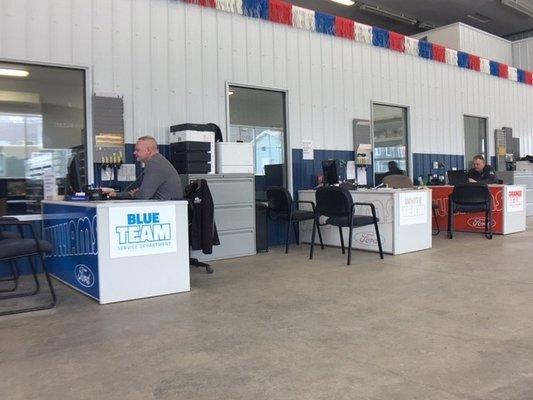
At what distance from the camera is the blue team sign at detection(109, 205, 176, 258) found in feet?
11.7

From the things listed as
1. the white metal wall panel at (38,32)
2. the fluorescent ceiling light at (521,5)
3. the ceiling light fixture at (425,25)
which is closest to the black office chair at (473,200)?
the white metal wall panel at (38,32)

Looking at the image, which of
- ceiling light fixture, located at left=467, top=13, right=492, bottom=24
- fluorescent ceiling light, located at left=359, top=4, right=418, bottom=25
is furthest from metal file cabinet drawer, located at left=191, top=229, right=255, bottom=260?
ceiling light fixture, located at left=467, top=13, right=492, bottom=24

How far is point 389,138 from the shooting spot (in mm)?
8414

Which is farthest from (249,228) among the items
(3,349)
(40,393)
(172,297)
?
(40,393)

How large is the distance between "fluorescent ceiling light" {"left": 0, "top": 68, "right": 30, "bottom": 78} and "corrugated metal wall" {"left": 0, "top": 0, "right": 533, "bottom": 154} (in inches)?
6.8

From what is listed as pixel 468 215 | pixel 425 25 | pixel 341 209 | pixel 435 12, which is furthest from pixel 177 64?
pixel 425 25

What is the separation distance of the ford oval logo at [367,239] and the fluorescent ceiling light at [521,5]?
7.68 meters

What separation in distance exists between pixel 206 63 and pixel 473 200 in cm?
410

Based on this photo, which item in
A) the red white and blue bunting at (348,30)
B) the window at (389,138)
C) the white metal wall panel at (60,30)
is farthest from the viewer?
the window at (389,138)

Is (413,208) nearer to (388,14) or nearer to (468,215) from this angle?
Answer: (468,215)

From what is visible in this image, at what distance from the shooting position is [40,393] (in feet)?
6.80

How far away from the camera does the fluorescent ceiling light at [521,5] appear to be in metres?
10.6

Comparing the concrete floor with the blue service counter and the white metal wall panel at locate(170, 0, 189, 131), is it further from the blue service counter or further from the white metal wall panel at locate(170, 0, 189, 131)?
the white metal wall panel at locate(170, 0, 189, 131)

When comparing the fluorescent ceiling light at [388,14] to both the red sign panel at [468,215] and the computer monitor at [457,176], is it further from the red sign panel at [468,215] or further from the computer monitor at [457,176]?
the red sign panel at [468,215]
